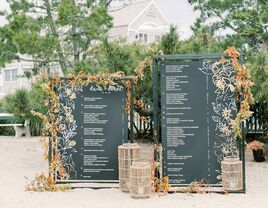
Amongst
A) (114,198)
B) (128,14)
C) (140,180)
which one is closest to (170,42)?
(140,180)

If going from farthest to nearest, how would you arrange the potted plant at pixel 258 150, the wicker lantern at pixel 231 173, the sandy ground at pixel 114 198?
the potted plant at pixel 258 150
the wicker lantern at pixel 231 173
the sandy ground at pixel 114 198

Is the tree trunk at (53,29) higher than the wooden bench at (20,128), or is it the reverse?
the tree trunk at (53,29)

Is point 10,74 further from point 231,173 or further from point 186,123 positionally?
point 231,173

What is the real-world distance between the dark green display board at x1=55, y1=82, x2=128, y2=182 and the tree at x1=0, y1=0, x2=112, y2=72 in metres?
8.54

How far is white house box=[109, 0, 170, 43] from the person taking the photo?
38.1m

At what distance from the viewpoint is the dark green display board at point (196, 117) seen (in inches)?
318

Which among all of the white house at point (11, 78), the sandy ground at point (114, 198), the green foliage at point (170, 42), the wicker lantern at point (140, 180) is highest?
the white house at point (11, 78)

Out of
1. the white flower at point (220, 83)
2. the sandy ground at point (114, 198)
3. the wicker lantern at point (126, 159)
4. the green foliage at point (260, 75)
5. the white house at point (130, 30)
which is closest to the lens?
the sandy ground at point (114, 198)

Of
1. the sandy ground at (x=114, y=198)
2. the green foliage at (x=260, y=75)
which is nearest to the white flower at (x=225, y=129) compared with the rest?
the sandy ground at (x=114, y=198)

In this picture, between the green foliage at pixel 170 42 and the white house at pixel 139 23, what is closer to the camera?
the green foliage at pixel 170 42

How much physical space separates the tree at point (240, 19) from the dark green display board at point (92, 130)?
1249cm

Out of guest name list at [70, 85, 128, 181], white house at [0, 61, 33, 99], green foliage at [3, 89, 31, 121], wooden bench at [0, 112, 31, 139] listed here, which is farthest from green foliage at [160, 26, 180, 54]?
white house at [0, 61, 33, 99]

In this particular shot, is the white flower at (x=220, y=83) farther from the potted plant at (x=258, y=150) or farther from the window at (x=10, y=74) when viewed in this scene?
the window at (x=10, y=74)

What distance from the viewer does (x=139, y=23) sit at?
39.0 m
